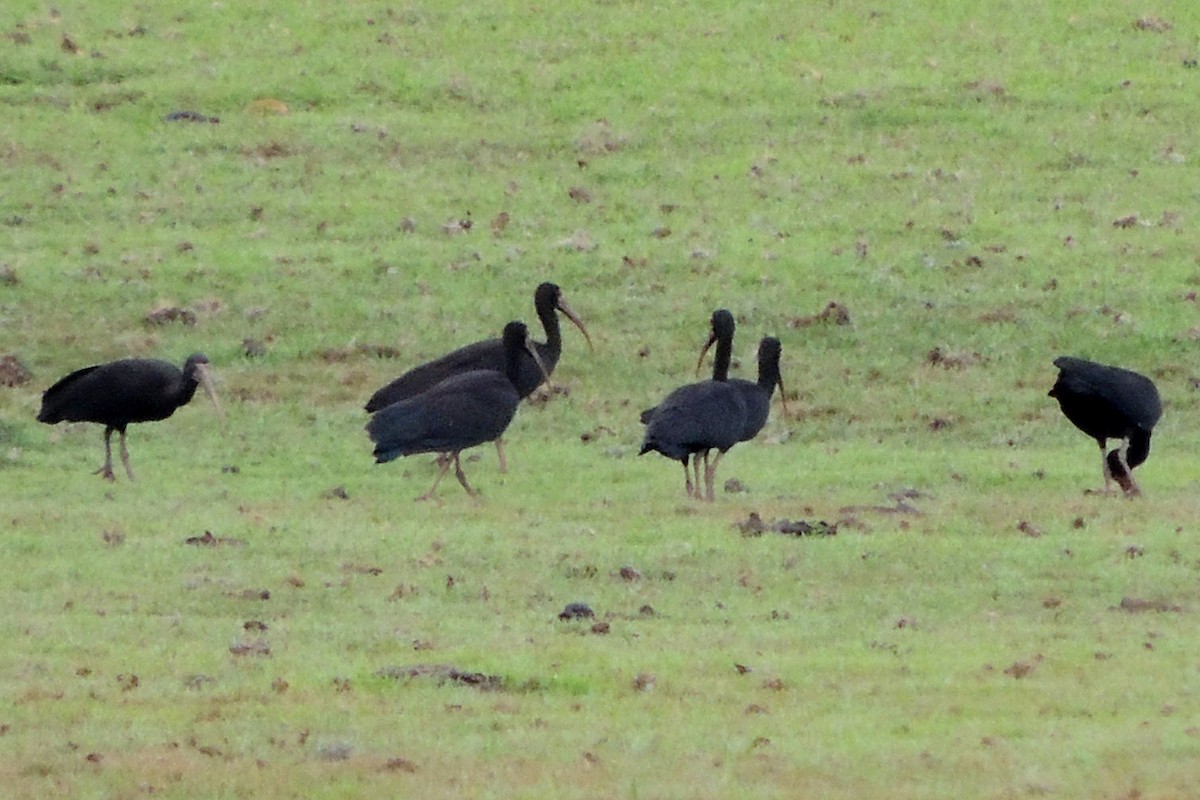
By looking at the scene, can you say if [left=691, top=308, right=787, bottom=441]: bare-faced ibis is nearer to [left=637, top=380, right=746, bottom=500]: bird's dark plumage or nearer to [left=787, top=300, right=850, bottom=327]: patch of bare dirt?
[left=637, top=380, right=746, bottom=500]: bird's dark plumage

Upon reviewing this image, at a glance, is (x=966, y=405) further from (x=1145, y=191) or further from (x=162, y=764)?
(x=162, y=764)

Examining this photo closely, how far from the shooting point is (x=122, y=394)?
57.3ft

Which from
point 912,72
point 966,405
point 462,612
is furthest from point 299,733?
point 912,72

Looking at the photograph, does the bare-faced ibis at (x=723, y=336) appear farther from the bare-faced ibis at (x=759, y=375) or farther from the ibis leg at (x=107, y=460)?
the ibis leg at (x=107, y=460)

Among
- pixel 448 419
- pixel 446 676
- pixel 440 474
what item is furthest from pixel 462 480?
pixel 446 676

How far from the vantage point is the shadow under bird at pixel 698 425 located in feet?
50.7

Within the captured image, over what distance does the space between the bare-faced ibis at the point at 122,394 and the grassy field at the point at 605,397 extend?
53 centimetres

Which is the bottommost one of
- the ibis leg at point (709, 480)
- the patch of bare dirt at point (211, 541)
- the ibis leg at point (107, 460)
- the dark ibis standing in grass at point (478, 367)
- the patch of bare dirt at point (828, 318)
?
the ibis leg at point (107, 460)

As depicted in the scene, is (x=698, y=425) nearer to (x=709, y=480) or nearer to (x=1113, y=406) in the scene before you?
(x=709, y=480)

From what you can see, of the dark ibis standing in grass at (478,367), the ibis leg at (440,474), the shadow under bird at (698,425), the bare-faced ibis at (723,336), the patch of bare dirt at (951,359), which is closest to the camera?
the shadow under bird at (698,425)

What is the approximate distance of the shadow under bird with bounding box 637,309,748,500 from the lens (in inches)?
609

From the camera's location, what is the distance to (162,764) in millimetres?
8742

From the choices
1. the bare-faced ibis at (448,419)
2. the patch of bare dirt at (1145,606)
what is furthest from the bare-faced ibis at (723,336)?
the patch of bare dirt at (1145,606)

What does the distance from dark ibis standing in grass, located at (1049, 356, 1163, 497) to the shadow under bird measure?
2254 mm
